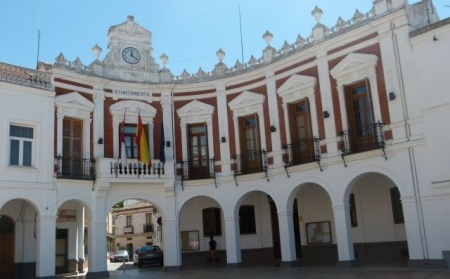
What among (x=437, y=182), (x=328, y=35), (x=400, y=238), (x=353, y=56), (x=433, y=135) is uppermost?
(x=328, y=35)

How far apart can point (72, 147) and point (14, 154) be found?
2451 mm

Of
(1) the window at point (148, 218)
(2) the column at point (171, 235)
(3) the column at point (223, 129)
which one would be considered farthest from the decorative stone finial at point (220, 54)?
(1) the window at point (148, 218)

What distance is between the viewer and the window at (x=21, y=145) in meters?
18.5

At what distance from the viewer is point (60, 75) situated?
20188 millimetres

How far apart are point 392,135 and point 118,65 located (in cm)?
1250

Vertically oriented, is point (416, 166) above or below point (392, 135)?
below

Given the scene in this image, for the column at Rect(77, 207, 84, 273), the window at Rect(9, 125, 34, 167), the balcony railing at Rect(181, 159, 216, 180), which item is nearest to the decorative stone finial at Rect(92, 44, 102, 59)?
the window at Rect(9, 125, 34, 167)

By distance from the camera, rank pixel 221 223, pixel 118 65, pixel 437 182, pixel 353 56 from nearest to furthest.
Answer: pixel 437 182 → pixel 353 56 → pixel 118 65 → pixel 221 223

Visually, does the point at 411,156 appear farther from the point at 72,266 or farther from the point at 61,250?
the point at 61,250

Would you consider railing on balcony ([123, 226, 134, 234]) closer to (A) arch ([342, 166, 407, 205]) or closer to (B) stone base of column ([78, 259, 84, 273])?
(B) stone base of column ([78, 259, 84, 273])

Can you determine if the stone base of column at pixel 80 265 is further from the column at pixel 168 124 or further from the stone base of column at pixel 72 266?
the column at pixel 168 124

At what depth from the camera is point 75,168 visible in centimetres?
1992

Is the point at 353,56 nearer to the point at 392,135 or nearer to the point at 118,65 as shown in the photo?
the point at 392,135

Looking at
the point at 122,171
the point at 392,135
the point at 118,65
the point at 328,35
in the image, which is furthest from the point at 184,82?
the point at 392,135
